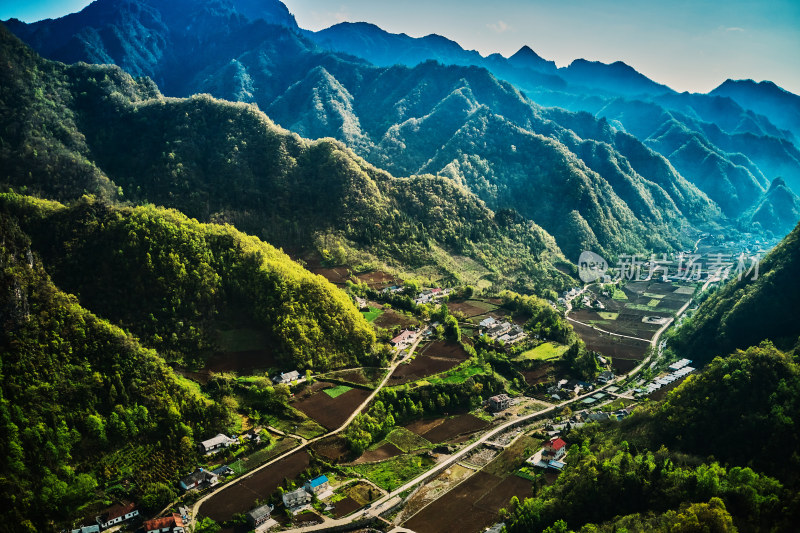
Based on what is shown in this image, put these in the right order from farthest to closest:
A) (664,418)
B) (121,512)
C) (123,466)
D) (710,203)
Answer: (710,203) < (664,418) < (123,466) < (121,512)

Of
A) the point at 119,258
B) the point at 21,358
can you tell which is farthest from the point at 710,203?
the point at 21,358

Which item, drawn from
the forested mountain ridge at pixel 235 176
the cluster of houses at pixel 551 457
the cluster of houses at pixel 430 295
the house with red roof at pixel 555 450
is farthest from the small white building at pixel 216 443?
the forested mountain ridge at pixel 235 176

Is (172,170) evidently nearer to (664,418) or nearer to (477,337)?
(477,337)

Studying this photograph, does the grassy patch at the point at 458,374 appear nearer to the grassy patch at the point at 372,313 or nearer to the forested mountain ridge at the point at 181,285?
the forested mountain ridge at the point at 181,285

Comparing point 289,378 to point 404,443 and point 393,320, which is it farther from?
point 393,320

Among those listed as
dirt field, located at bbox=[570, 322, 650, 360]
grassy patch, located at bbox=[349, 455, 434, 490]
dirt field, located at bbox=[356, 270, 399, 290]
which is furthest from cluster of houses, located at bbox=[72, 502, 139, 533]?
dirt field, located at bbox=[570, 322, 650, 360]

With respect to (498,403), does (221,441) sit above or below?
above

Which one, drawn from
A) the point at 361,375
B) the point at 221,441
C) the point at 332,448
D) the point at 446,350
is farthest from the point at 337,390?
the point at 446,350
